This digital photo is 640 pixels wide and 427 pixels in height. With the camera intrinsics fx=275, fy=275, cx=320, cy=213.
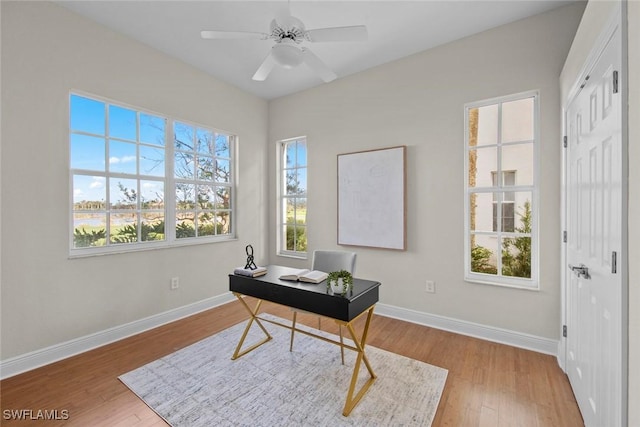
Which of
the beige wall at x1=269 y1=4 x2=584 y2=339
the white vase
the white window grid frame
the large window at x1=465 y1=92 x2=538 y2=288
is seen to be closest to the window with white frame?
the white window grid frame

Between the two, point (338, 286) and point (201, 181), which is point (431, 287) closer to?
point (338, 286)

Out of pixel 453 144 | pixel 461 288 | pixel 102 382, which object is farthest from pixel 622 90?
pixel 102 382

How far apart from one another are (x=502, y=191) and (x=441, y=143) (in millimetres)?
780

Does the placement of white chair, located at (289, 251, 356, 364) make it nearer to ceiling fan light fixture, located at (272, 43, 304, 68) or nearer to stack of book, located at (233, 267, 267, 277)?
stack of book, located at (233, 267, 267, 277)

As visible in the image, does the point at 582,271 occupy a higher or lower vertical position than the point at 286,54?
lower

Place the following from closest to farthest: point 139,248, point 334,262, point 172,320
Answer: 1. point 334,262
2. point 139,248
3. point 172,320

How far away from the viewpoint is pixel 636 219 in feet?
3.30

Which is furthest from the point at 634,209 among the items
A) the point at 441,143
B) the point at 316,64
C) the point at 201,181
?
the point at 201,181

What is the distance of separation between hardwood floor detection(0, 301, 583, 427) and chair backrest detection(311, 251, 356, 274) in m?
0.85

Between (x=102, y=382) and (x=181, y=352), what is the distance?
577 mm

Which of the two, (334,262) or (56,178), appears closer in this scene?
(56,178)

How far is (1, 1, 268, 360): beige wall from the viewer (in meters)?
2.17

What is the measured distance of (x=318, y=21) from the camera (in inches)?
101

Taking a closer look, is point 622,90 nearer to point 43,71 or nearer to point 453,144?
point 453,144
